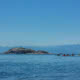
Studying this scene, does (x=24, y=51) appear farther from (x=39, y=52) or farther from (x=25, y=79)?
(x=25, y=79)

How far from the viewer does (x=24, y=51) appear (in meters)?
200

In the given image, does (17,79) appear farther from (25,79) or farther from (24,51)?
(24,51)

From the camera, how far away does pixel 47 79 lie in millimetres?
36969

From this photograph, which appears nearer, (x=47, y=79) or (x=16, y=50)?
(x=47, y=79)

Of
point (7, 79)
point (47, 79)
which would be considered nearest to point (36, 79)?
point (47, 79)

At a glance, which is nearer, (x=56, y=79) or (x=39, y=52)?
(x=56, y=79)

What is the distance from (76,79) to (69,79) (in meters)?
1.17

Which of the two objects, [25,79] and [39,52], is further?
[39,52]

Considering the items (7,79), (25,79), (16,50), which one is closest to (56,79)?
(25,79)

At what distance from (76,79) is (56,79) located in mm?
3340

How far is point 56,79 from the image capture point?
37125 millimetres

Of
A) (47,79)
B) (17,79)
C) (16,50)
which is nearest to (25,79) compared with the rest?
(17,79)

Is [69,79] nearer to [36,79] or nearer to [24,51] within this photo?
[36,79]

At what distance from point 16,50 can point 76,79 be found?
163m
